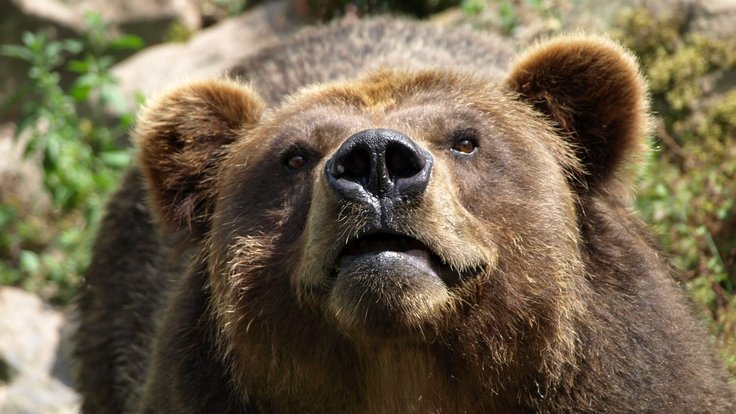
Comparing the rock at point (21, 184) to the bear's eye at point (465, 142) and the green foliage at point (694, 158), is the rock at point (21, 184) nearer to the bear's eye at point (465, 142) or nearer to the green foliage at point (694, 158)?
the green foliage at point (694, 158)

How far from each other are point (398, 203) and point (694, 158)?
476 centimetres

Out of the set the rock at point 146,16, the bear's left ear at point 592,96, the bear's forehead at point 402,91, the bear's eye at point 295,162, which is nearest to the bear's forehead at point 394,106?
the bear's forehead at point 402,91

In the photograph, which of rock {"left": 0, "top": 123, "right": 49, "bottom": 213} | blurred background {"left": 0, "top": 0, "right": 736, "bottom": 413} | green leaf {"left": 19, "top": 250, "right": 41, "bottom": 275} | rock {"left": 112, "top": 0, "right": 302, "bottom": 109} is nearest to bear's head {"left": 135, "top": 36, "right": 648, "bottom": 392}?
blurred background {"left": 0, "top": 0, "right": 736, "bottom": 413}

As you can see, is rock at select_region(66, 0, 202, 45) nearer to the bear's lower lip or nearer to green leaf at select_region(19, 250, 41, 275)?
green leaf at select_region(19, 250, 41, 275)

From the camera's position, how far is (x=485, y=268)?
4.74 metres

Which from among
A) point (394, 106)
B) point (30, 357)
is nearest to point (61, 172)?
point (30, 357)

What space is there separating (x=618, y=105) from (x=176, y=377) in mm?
2641

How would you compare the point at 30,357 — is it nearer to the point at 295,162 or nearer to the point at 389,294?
the point at 295,162

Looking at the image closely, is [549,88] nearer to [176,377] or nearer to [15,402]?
[176,377]

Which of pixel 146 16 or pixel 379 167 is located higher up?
pixel 379 167

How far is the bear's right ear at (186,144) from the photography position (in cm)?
591

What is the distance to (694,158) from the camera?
28.0 ft

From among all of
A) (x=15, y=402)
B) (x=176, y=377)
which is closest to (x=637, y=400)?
(x=176, y=377)

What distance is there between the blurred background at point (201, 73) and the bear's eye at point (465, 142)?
172cm
